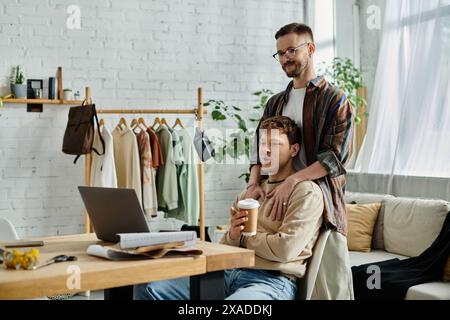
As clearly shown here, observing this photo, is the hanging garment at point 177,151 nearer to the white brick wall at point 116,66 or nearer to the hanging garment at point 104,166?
the hanging garment at point 104,166

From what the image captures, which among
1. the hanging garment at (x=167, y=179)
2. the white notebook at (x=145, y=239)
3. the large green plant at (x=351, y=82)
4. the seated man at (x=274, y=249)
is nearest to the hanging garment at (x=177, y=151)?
the hanging garment at (x=167, y=179)

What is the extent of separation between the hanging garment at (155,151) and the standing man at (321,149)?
2.00 meters

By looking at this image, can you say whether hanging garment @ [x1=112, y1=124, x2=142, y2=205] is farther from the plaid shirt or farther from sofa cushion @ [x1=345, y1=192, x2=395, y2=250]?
the plaid shirt

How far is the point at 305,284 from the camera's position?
2334mm

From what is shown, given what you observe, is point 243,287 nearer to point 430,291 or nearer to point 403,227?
point 430,291

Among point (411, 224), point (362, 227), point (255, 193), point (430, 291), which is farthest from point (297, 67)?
point (362, 227)

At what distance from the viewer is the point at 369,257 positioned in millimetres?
3986

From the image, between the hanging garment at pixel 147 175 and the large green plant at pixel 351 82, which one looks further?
the large green plant at pixel 351 82

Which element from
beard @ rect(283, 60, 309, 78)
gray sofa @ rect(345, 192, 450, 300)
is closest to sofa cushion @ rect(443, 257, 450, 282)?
gray sofa @ rect(345, 192, 450, 300)

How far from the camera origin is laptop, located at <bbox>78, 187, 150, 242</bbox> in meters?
1.92

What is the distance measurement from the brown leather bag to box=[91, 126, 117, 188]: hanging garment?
50 mm

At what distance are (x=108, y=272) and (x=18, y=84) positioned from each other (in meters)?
3.47

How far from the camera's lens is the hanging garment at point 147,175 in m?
4.56
